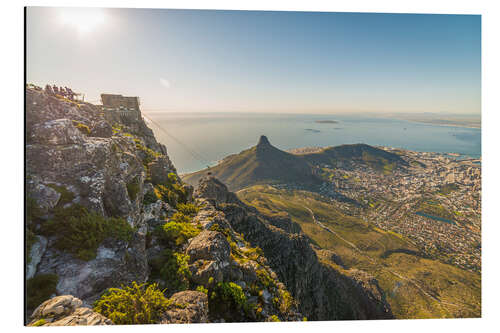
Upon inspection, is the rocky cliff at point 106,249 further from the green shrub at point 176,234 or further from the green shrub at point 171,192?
the green shrub at point 171,192

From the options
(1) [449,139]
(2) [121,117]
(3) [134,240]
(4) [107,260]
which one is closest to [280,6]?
(3) [134,240]

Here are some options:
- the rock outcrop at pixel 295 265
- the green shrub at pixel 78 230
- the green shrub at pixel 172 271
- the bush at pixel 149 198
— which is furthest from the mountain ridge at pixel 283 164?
the green shrub at pixel 78 230

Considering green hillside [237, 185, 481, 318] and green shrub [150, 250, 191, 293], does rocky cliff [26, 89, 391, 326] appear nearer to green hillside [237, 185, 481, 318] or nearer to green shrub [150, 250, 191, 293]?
green shrub [150, 250, 191, 293]

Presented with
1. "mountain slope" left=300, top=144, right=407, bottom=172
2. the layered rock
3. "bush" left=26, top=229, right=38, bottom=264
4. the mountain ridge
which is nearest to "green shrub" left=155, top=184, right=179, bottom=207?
the layered rock

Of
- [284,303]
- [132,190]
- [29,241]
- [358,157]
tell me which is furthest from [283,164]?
[29,241]

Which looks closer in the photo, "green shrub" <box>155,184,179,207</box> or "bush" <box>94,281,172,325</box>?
"bush" <box>94,281,172,325</box>
